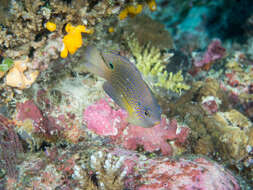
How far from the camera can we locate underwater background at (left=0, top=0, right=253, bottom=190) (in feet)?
7.21

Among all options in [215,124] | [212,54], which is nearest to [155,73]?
[215,124]

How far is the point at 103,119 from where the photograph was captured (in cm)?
305

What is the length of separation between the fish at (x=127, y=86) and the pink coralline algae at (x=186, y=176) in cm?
51

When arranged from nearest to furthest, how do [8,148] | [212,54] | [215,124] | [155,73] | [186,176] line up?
[186,176]
[8,148]
[215,124]
[155,73]
[212,54]

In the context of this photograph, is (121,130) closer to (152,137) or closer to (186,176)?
(152,137)

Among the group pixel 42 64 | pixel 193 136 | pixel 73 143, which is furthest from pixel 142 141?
pixel 42 64

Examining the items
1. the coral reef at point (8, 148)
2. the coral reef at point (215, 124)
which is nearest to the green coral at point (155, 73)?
the coral reef at point (215, 124)

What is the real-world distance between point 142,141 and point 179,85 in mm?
1624

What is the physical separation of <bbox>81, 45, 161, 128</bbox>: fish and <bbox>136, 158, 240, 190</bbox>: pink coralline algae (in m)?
0.51

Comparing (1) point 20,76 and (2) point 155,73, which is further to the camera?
(2) point 155,73

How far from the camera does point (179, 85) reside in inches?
160

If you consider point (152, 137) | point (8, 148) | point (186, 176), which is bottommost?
point (186, 176)

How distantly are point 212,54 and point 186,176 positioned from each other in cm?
444

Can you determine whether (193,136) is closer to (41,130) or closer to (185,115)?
(185,115)
